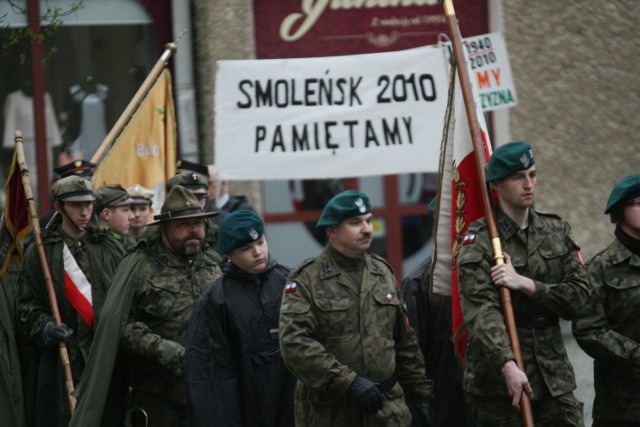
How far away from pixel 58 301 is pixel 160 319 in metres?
1.19

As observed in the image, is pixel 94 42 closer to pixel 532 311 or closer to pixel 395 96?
pixel 395 96

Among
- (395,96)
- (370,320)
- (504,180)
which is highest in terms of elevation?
(395,96)

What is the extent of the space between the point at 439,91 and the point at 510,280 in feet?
11.4

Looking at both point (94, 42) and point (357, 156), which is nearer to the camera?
point (357, 156)

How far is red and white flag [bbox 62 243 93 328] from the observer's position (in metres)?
8.48

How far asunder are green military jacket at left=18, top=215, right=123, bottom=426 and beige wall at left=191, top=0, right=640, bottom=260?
4.90 m

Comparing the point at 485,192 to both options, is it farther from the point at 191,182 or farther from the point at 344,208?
the point at 191,182

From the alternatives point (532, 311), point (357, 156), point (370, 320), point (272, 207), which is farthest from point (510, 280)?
point (272, 207)

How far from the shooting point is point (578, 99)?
12508 millimetres

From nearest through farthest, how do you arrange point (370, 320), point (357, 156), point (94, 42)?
point (370, 320)
point (357, 156)
point (94, 42)

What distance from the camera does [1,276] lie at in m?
8.69

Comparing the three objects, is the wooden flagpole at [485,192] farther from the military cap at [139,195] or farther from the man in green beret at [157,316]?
the military cap at [139,195]

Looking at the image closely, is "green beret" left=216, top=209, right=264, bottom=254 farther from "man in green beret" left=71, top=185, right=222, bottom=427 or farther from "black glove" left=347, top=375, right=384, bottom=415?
"black glove" left=347, top=375, right=384, bottom=415

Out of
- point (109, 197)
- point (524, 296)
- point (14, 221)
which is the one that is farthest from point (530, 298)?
point (109, 197)
